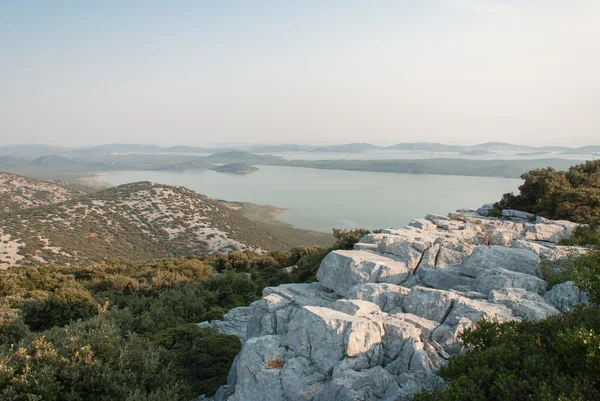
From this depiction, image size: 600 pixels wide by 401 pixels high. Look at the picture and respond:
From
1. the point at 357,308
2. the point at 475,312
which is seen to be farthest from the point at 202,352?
the point at 475,312

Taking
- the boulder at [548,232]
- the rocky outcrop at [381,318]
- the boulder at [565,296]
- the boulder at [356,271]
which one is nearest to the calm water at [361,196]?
the boulder at [548,232]

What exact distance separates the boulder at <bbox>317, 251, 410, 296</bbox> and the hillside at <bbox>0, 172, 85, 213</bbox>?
2332 inches

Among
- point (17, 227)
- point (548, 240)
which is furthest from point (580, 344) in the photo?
point (17, 227)

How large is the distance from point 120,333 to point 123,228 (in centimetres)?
3642

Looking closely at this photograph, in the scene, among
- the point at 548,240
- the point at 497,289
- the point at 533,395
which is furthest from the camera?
the point at 548,240

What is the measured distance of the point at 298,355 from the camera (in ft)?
22.3

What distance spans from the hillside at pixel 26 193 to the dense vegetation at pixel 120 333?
44.9 metres

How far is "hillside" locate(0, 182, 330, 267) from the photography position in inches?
1292

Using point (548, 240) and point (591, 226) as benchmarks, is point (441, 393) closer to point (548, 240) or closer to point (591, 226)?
point (548, 240)

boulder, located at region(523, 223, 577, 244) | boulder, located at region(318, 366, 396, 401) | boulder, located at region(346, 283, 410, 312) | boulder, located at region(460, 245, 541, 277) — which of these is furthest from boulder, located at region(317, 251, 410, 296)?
boulder, located at region(523, 223, 577, 244)

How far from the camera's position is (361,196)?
Result: 10350 cm

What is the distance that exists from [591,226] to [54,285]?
24.8 metres

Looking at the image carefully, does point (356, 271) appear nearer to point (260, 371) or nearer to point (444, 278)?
point (444, 278)

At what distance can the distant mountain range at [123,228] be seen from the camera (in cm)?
3297
